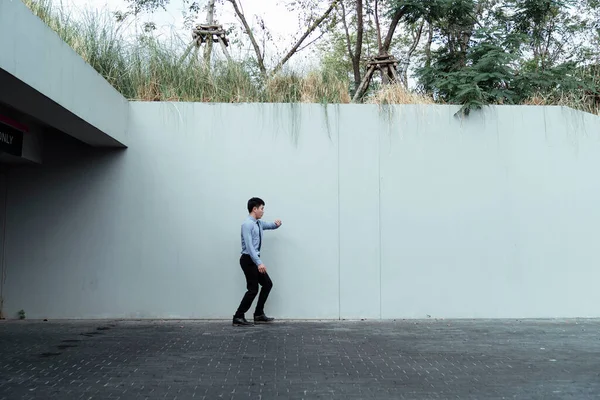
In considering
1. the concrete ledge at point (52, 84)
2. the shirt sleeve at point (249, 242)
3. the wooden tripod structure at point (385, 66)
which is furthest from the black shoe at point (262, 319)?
the wooden tripod structure at point (385, 66)

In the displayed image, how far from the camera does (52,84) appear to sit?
5.95 metres

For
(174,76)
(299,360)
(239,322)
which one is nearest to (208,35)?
(174,76)

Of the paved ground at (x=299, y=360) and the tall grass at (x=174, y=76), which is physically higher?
the tall grass at (x=174, y=76)

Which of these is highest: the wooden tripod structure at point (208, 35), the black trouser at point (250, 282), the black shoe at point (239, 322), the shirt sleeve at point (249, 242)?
the wooden tripod structure at point (208, 35)

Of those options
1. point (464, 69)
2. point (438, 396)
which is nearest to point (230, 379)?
point (438, 396)

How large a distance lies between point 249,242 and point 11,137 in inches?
124

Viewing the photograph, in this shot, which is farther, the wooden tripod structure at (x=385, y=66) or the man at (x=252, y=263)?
the wooden tripod structure at (x=385, y=66)

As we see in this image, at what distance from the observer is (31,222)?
8.38 meters

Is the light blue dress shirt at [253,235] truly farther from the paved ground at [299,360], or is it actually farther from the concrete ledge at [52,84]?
the concrete ledge at [52,84]

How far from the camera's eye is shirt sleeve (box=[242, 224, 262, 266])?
7.64 m

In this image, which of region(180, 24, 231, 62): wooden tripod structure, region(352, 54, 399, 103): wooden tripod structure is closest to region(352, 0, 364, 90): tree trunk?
region(352, 54, 399, 103): wooden tripod structure

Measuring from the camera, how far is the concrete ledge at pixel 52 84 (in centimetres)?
514

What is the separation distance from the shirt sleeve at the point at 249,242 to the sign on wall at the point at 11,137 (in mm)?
2934

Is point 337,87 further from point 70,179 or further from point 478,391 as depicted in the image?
point 478,391
